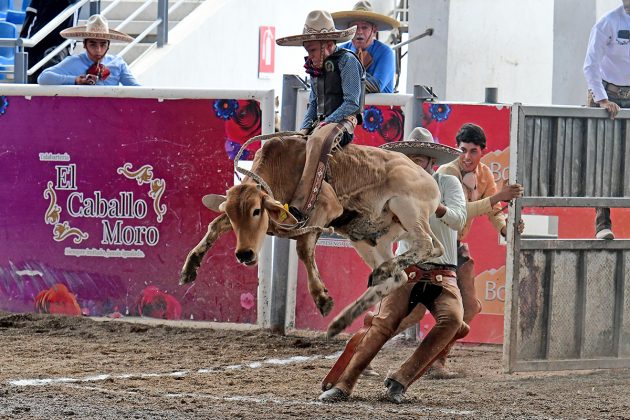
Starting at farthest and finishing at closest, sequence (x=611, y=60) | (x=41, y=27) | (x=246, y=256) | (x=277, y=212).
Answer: (x=41, y=27), (x=611, y=60), (x=277, y=212), (x=246, y=256)

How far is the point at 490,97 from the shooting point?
10.6m

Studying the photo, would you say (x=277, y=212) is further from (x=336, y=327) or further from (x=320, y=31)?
(x=320, y=31)

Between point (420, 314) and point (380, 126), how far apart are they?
9.26ft

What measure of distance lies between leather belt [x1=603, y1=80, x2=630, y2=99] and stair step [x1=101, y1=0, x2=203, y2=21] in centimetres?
849

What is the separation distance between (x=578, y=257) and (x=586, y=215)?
1.03m

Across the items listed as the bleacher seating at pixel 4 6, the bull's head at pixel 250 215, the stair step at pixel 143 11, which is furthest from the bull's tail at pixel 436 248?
the stair step at pixel 143 11

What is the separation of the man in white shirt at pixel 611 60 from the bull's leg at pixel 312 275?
3.46m

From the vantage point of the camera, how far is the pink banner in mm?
11023

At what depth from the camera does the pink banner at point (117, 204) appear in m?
11.0

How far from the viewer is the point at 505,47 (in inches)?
567

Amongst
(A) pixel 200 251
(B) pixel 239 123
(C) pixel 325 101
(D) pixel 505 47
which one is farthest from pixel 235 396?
(D) pixel 505 47

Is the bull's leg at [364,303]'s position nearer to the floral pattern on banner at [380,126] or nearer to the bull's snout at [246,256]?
the bull's snout at [246,256]

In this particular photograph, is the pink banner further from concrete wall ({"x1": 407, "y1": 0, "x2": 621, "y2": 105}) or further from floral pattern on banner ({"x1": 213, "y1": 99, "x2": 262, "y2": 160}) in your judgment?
concrete wall ({"x1": 407, "y1": 0, "x2": 621, "y2": 105})

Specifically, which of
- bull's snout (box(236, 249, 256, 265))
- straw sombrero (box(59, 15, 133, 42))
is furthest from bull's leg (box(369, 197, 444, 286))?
straw sombrero (box(59, 15, 133, 42))
